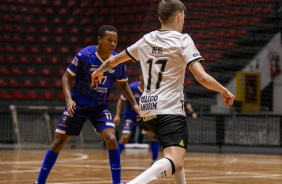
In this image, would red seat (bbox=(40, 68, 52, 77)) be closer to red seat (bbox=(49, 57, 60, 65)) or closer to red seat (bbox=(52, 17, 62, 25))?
red seat (bbox=(49, 57, 60, 65))

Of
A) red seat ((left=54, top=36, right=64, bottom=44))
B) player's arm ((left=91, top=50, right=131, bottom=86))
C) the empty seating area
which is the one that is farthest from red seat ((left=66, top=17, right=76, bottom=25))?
player's arm ((left=91, top=50, right=131, bottom=86))

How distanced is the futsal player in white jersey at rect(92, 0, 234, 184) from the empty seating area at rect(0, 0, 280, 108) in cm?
1387

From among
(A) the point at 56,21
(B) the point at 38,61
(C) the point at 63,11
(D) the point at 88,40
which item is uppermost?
(C) the point at 63,11

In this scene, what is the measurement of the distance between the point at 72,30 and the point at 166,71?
58.2 feet

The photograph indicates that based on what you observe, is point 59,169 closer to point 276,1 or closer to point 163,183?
point 163,183

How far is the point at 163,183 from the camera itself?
660 cm

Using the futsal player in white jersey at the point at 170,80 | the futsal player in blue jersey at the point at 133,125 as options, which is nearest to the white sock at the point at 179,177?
the futsal player in white jersey at the point at 170,80

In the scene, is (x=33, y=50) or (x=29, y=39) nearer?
(x=33, y=50)

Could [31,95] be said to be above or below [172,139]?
below

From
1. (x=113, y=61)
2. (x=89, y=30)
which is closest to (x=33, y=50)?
(x=89, y=30)

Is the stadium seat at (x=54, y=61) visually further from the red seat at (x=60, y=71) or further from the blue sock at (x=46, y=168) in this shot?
the blue sock at (x=46, y=168)

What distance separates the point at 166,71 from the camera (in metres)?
3.46

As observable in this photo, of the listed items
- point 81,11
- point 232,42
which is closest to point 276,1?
point 232,42

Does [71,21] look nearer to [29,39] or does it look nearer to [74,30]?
[74,30]
